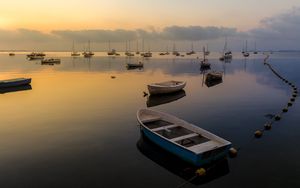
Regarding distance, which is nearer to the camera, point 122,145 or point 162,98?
point 122,145

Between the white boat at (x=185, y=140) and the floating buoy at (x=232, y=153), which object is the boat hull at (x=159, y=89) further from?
the floating buoy at (x=232, y=153)

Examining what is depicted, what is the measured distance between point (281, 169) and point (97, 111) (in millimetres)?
20469

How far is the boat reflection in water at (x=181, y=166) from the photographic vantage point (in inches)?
642

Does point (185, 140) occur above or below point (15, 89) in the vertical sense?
above

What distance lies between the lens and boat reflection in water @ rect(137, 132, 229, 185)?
53.5ft

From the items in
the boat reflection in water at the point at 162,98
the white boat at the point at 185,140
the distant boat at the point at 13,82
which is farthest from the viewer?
the distant boat at the point at 13,82

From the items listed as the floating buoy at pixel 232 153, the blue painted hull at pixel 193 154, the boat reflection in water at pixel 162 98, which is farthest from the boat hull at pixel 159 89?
the floating buoy at pixel 232 153

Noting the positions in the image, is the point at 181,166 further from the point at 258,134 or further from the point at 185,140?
the point at 258,134

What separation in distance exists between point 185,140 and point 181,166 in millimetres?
2094

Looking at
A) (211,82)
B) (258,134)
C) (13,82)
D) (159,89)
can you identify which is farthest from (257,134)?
(13,82)

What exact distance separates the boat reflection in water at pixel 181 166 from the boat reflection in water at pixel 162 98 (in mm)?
17603

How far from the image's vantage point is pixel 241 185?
608 inches

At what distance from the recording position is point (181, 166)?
17.4 metres

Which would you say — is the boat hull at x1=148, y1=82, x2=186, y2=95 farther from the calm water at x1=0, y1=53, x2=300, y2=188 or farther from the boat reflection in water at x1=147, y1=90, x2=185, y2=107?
the calm water at x1=0, y1=53, x2=300, y2=188
